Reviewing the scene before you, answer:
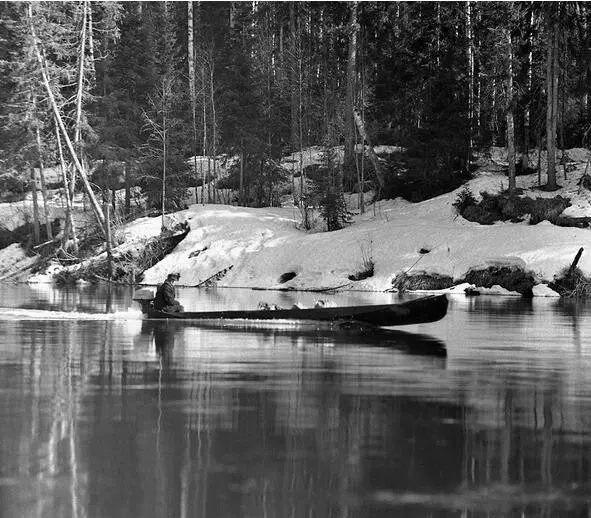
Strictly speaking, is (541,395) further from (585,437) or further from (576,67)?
(576,67)

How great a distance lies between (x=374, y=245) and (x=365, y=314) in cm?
1851

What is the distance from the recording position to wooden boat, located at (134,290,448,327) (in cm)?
2222

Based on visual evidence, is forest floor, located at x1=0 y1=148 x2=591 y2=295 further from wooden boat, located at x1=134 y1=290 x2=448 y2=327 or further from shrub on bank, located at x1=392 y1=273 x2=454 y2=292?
wooden boat, located at x1=134 y1=290 x2=448 y2=327

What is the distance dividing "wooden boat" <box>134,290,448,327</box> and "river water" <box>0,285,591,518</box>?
1.19m

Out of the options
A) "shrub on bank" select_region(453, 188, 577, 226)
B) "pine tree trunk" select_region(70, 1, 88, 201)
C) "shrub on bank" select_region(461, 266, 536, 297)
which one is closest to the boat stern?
"shrub on bank" select_region(461, 266, 536, 297)

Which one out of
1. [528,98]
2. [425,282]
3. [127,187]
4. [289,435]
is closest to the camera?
[289,435]

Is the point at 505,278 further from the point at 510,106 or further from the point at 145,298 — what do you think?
the point at 145,298

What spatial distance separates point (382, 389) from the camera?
14.1m

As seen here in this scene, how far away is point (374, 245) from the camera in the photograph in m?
41.2

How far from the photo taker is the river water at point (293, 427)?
27.4 feet

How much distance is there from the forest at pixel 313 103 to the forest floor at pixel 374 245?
5.32 feet

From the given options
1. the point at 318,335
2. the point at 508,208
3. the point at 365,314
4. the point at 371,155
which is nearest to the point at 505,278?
the point at 508,208

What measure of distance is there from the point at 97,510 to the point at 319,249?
112 ft

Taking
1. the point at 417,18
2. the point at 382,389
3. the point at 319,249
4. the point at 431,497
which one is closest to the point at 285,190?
the point at 417,18
